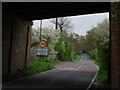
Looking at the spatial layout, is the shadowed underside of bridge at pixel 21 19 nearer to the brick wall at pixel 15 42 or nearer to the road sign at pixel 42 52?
the brick wall at pixel 15 42

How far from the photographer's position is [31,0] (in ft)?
35.2

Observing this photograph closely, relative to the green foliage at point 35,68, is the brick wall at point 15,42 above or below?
above

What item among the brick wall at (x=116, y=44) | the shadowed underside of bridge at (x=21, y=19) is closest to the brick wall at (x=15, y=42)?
the shadowed underside of bridge at (x=21, y=19)

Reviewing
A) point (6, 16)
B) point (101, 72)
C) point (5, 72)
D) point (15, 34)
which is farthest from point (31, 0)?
point (101, 72)

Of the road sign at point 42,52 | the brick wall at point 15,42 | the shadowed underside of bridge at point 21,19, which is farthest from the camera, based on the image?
the road sign at point 42,52

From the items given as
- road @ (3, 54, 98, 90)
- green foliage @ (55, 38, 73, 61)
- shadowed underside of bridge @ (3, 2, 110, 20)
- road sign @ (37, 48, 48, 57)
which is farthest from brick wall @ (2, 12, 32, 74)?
green foliage @ (55, 38, 73, 61)

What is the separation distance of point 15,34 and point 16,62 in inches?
94.4

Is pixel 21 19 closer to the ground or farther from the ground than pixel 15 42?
farther from the ground

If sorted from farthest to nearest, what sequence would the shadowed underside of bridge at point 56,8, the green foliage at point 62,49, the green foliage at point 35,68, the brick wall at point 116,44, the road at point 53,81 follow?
the green foliage at point 62,49
the green foliage at point 35,68
the shadowed underside of bridge at point 56,8
the road at point 53,81
the brick wall at point 116,44

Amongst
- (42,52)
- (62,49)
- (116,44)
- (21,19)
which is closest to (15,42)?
(21,19)

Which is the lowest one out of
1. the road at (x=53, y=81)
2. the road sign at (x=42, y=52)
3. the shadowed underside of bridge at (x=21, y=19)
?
the road at (x=53, y=81)

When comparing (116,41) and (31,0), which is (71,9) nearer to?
(31,0)

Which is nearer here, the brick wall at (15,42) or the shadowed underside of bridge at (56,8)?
the shadowed underside of bridge at (56,8)

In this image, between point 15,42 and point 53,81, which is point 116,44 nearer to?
point 53,81
